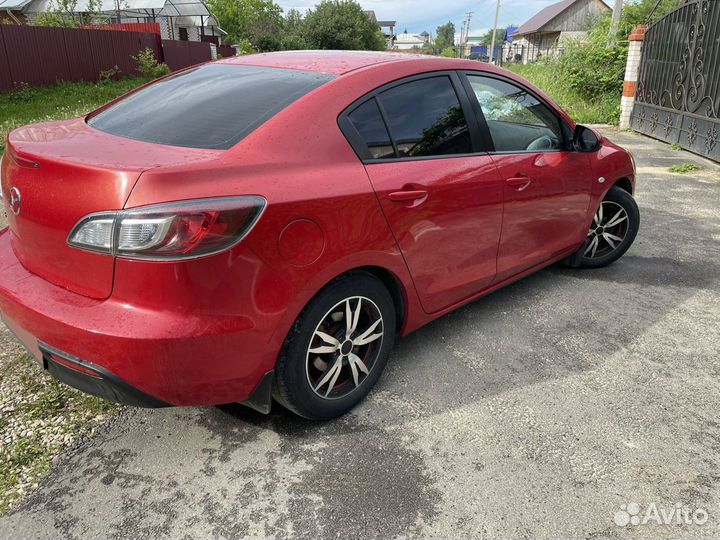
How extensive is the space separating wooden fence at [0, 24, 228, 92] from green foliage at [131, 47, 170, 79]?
0.99 ft

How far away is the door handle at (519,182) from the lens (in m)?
3.25

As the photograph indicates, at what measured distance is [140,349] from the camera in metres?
1.95

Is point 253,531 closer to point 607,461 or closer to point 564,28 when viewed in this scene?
point 607,461

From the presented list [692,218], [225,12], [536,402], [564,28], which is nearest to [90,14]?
[692,218]

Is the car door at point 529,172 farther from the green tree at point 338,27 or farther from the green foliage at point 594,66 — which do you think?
the green tree at point 338,27

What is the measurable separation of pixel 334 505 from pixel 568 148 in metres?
2.79

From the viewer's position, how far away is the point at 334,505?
215cm

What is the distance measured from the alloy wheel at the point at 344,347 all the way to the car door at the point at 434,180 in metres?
0.34

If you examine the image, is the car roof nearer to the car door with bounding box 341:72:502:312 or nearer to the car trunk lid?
the car door with bounding box 341:72:502:312

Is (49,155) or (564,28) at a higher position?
(564,28)

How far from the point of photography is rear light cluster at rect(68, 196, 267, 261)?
6.24 feet

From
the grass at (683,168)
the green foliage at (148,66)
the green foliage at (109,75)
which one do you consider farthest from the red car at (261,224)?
the green foliage at (148,66)

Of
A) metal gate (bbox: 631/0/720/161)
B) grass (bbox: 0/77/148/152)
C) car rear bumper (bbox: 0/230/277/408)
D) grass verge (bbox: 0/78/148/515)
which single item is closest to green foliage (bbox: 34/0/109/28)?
grass (bbox: 0/77/148/152)

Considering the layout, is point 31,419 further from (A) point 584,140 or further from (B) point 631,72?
(B) point 631,72
